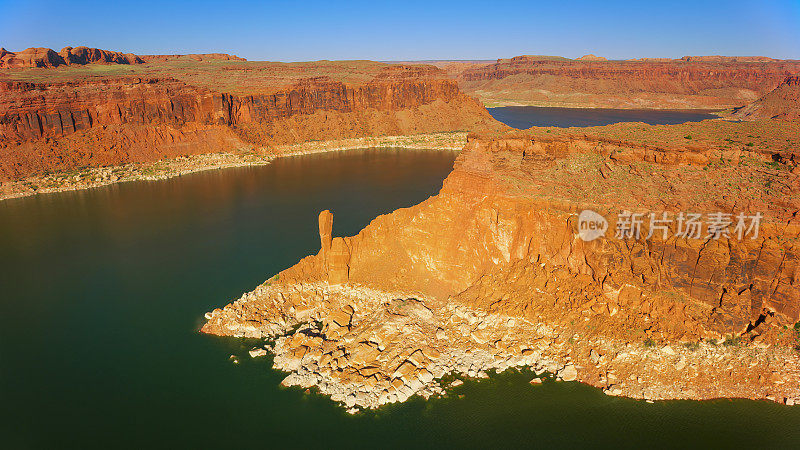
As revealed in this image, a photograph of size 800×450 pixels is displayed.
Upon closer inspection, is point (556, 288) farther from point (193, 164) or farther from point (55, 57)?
point (55, 57)

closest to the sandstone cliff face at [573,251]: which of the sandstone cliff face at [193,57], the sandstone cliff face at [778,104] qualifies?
the sandstone cliff face at [778,104]

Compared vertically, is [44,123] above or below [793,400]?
above

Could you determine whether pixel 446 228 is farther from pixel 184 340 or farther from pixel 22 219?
pixel 22 219

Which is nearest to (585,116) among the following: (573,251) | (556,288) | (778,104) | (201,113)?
(778,104)


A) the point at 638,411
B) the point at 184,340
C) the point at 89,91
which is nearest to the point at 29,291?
the point at 184,340

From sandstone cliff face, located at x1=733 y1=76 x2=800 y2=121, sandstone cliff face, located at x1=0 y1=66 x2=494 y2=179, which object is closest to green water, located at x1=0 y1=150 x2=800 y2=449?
sandstone cliff face, located at x1=0 y1=66 x2=494 y2=179
